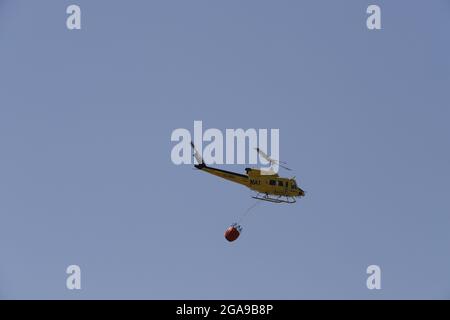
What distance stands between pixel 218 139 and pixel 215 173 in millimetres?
5072
